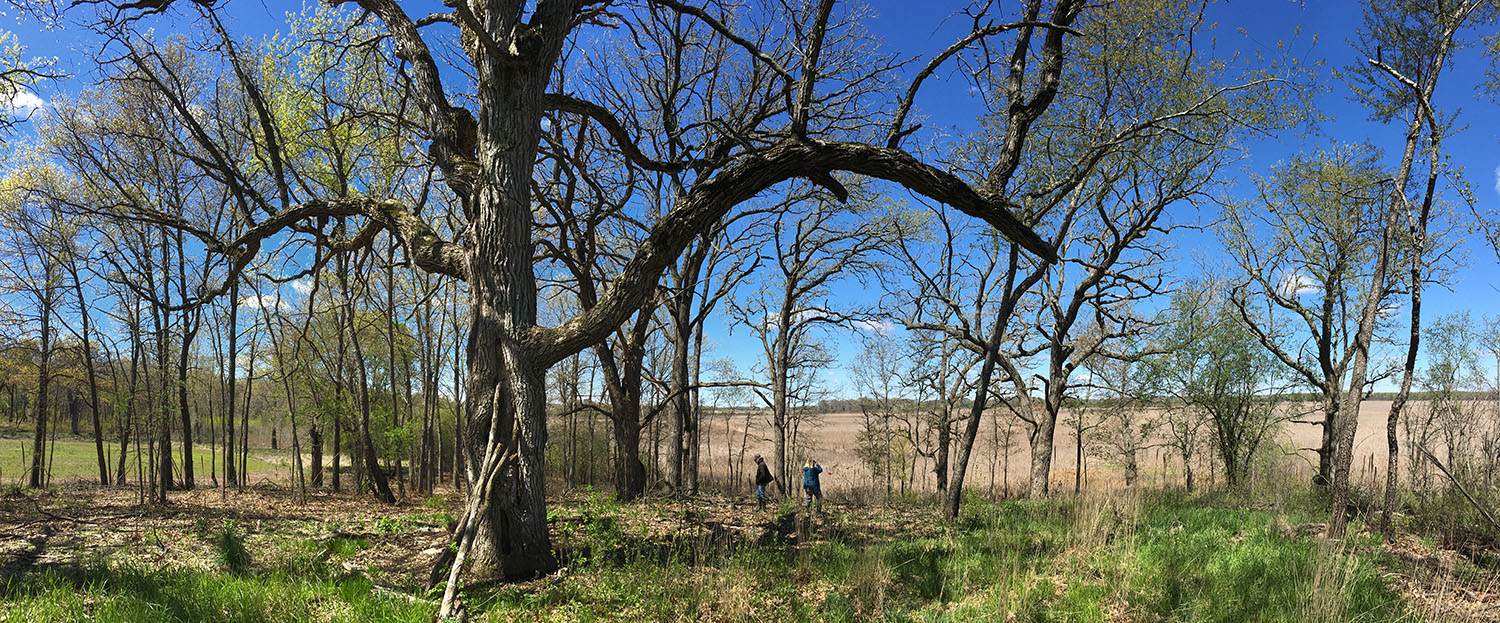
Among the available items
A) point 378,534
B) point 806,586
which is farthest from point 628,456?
point 806,586

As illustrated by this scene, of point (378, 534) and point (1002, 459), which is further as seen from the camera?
point (1002, 459)

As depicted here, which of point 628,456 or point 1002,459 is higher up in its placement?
point 628,456

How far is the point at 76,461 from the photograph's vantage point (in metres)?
29.7

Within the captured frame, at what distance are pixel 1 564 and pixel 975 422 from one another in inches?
374

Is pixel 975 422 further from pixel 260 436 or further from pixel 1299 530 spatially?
pixel 260 436

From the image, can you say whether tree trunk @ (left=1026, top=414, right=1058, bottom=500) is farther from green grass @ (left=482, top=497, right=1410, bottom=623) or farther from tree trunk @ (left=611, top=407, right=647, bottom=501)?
tree trunk @ (left=611, top=407, right=647, bottom=501)

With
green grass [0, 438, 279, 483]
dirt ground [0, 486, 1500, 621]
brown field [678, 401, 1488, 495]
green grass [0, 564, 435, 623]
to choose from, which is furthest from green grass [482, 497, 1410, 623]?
green grass [0, 438, 279, 483]

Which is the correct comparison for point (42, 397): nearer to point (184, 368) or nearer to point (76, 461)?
point (184, 368)

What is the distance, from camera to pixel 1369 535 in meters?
8.34

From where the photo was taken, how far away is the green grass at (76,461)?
2253cm

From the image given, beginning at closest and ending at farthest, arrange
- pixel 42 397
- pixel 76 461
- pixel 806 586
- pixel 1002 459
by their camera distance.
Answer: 1. pixel 806 586
2. pixel 42 397
3. pixel 76 461
4. pixel 1002 459

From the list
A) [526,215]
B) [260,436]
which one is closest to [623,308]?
[526,215]

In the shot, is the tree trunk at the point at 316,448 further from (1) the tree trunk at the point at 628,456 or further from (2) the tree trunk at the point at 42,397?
(1) the tree trunk at the point at 628,456

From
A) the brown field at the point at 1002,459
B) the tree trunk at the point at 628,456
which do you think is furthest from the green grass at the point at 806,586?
the brown field at the point at 1002,459
